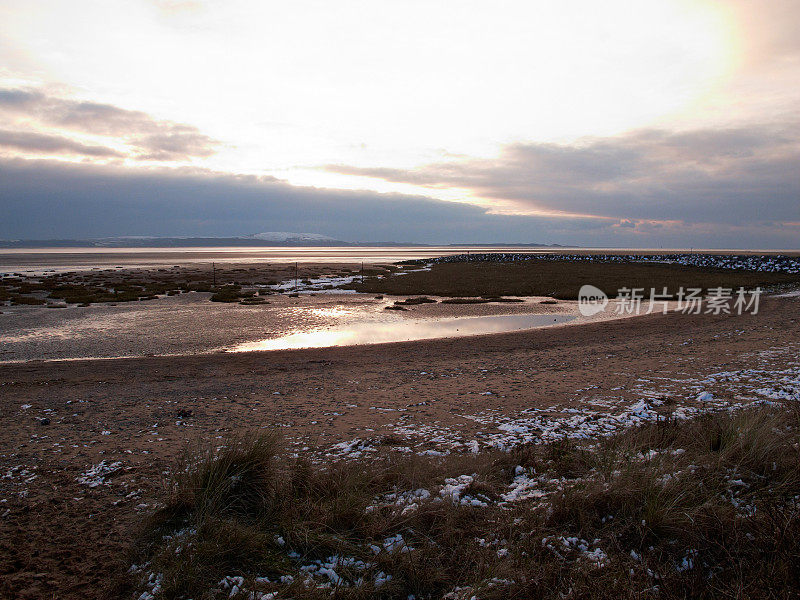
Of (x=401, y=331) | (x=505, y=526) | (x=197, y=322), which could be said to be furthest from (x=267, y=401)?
(x=197, y=322)

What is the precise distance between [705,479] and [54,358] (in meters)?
18.4

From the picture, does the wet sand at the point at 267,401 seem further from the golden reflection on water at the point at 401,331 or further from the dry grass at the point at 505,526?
the golden reflection on water at the point at 401,331

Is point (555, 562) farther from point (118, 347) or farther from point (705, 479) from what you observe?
point (118, 347)

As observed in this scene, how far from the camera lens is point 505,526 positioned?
4473mm

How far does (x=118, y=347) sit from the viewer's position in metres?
17.2

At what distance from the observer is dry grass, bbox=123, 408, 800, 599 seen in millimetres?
3693

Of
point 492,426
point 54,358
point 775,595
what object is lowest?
point 54,358

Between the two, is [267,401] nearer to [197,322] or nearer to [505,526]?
[505,526]

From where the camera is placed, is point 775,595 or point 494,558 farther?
point 494,558

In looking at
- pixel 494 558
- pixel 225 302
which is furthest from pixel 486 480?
pixel 225 302

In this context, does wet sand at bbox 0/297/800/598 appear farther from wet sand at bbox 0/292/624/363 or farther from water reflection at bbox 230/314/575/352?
wet sand at bbox 0/292/624/363

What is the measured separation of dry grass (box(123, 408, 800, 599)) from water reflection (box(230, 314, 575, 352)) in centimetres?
1258

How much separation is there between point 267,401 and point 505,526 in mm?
6829

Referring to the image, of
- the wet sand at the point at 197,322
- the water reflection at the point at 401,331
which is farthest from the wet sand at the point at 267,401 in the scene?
the wet sand at the point at 197,322
